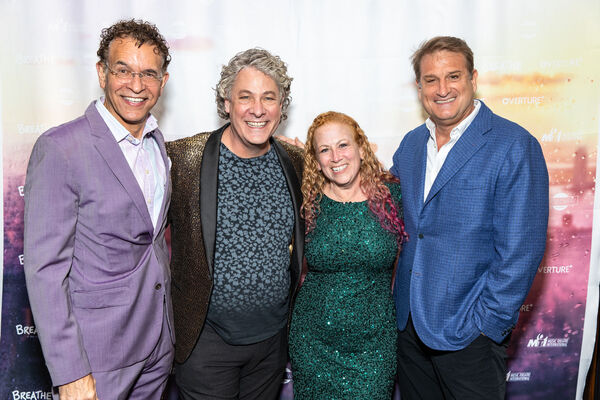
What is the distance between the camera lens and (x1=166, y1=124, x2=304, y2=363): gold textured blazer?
1806 millimetres

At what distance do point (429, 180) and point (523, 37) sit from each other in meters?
1.31

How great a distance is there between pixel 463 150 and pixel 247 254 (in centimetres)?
94

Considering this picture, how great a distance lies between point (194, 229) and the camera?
1.83m

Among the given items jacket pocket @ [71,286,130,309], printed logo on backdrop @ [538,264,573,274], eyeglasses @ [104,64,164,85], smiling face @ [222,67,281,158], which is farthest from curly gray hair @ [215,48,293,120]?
Result: printed logo on backdrop @ [538,264,573,274]

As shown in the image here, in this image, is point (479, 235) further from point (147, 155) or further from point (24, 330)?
point (24, 330)

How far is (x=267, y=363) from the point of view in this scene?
1959 mm

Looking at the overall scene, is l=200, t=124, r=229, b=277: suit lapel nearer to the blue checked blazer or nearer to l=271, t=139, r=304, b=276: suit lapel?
l=271, t=139, r=304, b=276: suit lapel

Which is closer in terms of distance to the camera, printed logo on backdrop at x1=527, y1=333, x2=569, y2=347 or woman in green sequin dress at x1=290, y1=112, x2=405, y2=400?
woman in green sequin dress at x1=290, y1=112, x2=405, y2=400

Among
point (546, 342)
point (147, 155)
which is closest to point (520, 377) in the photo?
point (546, 342)

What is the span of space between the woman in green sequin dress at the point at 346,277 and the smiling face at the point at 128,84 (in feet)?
2.41

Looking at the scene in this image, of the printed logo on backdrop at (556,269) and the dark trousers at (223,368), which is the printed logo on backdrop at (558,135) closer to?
the printed logo on backdrop at (556,269)

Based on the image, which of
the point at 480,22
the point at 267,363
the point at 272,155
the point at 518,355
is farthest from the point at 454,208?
the point at 518,355

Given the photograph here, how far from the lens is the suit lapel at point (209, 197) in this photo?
5.85 ft

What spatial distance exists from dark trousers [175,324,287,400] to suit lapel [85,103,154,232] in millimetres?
606
